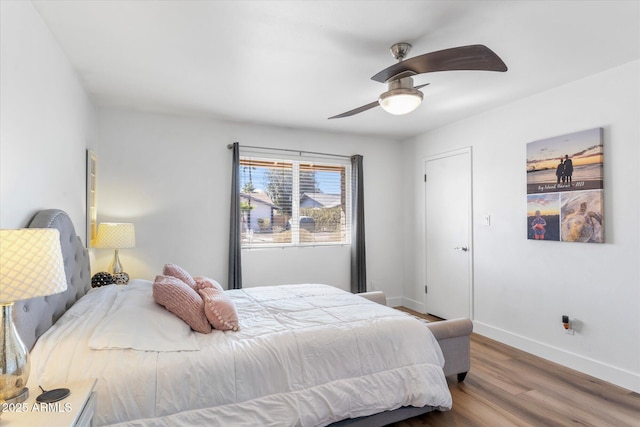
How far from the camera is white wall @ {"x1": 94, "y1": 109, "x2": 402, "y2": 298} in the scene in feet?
11.9

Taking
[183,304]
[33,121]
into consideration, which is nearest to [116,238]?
[33,121]

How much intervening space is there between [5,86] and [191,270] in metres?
2.63

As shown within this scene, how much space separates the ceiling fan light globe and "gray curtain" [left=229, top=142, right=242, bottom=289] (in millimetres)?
2233

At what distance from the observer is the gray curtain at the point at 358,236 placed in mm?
4633

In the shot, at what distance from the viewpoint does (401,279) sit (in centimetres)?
513

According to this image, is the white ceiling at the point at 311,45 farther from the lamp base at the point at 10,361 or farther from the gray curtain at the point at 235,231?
the lamp base at the point at 10,361

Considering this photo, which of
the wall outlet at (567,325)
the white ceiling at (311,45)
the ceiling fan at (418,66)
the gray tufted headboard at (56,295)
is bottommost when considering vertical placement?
the wall outlet at (567,325)

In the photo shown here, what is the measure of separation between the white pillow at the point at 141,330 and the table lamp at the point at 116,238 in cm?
129

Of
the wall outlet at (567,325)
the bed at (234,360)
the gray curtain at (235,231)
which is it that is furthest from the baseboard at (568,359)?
the gray curtain at (235,231)

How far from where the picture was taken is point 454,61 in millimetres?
1868

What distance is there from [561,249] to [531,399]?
1.38 m

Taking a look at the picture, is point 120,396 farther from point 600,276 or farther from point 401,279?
point 401,279

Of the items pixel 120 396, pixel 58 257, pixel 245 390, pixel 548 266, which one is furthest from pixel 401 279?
pixel 58 257

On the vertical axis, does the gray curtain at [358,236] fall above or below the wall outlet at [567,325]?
above
